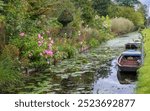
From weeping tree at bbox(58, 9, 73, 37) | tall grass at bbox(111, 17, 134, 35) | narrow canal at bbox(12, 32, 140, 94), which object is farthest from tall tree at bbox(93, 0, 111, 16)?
narrow canal at bbox(12, 32, 140, 94)

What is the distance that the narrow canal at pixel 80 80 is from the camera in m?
12.8

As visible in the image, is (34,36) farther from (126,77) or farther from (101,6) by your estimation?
(101,6)

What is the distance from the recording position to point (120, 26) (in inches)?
2026

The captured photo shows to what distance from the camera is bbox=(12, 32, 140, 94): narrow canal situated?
505 inches

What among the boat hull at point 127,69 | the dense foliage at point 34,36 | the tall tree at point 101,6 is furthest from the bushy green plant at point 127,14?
the boat hull at point 127,69

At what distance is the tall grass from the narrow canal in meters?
29.5

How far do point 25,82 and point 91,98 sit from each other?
7876 millimetres

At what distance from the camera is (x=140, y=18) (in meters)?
64.5

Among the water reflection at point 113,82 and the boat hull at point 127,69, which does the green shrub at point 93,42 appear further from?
the boat hull at point 127,69

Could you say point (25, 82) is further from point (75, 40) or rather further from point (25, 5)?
point (75, 40)

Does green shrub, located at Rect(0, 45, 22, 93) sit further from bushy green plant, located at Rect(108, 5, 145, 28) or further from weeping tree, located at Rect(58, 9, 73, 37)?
bushy green plant, located at Rect(108, 5, 145, 28)

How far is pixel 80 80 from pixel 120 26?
37444 millimetres

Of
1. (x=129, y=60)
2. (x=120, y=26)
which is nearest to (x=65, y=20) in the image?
(x=129, y=60)

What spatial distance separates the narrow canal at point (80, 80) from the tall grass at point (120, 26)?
29.5 m
